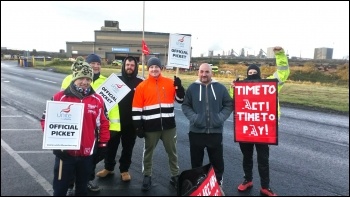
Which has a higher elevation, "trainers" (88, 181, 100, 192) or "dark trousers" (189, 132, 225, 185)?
"dark trousers" (189, 132, 225, 185)

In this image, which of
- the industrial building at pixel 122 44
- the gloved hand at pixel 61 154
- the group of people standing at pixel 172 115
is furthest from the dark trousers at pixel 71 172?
the industrial building at pixel 122 44

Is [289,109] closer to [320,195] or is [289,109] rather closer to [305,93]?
[305,93]

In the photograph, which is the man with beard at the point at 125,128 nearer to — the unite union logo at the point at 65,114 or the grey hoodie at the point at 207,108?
the grey hoodie at the point at 207,108

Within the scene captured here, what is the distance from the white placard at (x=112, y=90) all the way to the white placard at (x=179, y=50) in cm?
115

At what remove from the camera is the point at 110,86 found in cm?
491

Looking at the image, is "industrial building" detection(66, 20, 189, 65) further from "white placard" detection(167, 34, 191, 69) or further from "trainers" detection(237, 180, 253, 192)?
"trainers" detection(237, 180, 253, 192)

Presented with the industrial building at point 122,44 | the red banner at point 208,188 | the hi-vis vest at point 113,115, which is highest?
the industrial building at point 122,44

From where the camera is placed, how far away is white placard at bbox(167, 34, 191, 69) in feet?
18.5

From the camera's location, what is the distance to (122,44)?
8075 cm

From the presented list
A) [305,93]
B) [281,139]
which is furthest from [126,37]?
[281,139]

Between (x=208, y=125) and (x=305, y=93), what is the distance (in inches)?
640

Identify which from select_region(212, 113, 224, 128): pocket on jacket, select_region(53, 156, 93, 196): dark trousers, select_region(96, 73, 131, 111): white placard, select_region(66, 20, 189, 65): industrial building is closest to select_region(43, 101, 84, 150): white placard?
select_region(53, 156, 93, 196): dark trousers

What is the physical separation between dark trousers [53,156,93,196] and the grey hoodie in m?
1.61

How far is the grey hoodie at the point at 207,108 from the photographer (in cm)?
454
